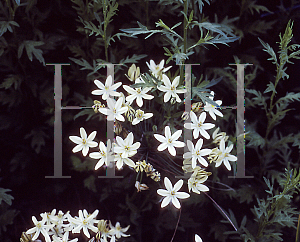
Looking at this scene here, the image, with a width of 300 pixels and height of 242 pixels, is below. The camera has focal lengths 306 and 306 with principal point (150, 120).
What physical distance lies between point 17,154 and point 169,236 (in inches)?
28.2

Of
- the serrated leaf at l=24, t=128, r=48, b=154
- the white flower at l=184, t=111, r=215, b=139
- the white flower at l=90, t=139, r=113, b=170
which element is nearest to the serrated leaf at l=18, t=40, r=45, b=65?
the serrated leaf at l=24, t=128, r=48, b=154

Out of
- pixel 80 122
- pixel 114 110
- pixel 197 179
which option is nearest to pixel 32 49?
pixel 80 122

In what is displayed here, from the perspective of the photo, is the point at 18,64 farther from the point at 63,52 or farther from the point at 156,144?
the point at 156,144

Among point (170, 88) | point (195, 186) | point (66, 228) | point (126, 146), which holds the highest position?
point (170, 88)

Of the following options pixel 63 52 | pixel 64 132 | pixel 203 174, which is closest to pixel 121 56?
pixel 63 52

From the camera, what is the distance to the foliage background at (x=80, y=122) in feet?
3.95

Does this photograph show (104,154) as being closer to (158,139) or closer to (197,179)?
(158,139)

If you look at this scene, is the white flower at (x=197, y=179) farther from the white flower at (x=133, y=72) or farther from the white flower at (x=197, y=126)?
the white flower at (x=133, y=72)

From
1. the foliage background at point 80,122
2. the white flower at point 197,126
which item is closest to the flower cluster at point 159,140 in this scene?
the white flower at point 197,126

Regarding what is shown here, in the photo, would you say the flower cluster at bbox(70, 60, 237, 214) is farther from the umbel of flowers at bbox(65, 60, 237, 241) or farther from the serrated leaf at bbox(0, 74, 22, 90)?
the serrated leaf at bbox(0, 74, 22, 90)

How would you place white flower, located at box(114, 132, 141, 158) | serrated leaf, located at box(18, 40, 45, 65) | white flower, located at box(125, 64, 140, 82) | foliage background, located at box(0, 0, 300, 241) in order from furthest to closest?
foliage background, located at box(0, 0, 300, 241) < serrated leaf, located at box(18, 40, 45, 65) < white flower, located at box(125, 64, 140, 82) < white flower, located at box(114, 132, 141, 158)

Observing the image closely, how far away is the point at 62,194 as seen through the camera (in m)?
1.30

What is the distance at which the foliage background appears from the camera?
1203 mm

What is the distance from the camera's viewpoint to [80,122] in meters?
1.27
